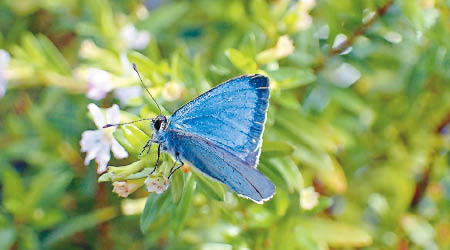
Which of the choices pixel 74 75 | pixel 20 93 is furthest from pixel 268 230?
pixel 20 93

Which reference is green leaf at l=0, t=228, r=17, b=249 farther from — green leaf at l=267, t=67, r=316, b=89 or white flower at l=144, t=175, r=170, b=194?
green leaf at l=267, t=67, r=316, b=89

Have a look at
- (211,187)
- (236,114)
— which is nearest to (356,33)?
(236,114)

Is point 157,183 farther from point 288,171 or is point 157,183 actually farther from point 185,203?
point 288,171

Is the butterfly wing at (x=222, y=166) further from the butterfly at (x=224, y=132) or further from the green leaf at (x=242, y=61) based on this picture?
the green leaf at (x=242, y=61)

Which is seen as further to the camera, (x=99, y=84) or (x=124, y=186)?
(x=99, y=84)

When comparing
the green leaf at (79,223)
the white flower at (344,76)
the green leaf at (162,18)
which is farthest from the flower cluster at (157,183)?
the green leaf at (162,18)

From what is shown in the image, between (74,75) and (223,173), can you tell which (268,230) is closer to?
(223,173)

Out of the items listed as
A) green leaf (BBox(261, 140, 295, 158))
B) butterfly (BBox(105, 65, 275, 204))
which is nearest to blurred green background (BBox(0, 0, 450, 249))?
green leaf (BBox(261, 140, 295, 158))
